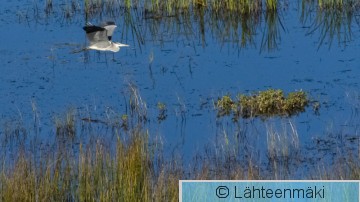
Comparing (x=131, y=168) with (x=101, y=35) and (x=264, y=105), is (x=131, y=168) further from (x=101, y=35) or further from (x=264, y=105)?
(x=101, y=35)

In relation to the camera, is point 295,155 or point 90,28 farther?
point 90,28

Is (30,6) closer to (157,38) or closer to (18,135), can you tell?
(157,38)

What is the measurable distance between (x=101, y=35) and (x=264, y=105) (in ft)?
5.32

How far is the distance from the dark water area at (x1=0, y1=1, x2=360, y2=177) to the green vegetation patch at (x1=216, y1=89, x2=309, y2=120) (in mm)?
101

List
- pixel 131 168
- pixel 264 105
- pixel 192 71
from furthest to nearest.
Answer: pixel 192 71 < pixel 264 105 < pixel 131 168

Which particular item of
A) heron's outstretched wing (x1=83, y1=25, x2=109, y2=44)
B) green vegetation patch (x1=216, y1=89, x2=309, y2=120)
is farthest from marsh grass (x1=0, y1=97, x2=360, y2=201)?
heron's outstretched wing (x1=83, y1=25, x2=109, y2=44)

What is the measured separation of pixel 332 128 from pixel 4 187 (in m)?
2.89

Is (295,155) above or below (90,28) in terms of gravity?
below

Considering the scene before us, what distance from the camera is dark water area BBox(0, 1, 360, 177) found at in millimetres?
8453

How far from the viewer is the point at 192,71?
10.1m

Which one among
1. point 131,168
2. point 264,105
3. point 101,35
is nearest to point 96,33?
point 101,35

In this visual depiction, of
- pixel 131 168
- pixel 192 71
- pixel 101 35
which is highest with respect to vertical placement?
pixel 101 35

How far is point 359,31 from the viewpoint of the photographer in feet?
36.8

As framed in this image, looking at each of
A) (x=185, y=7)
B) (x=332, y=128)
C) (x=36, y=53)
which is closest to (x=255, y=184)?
(x=332, y=128)
